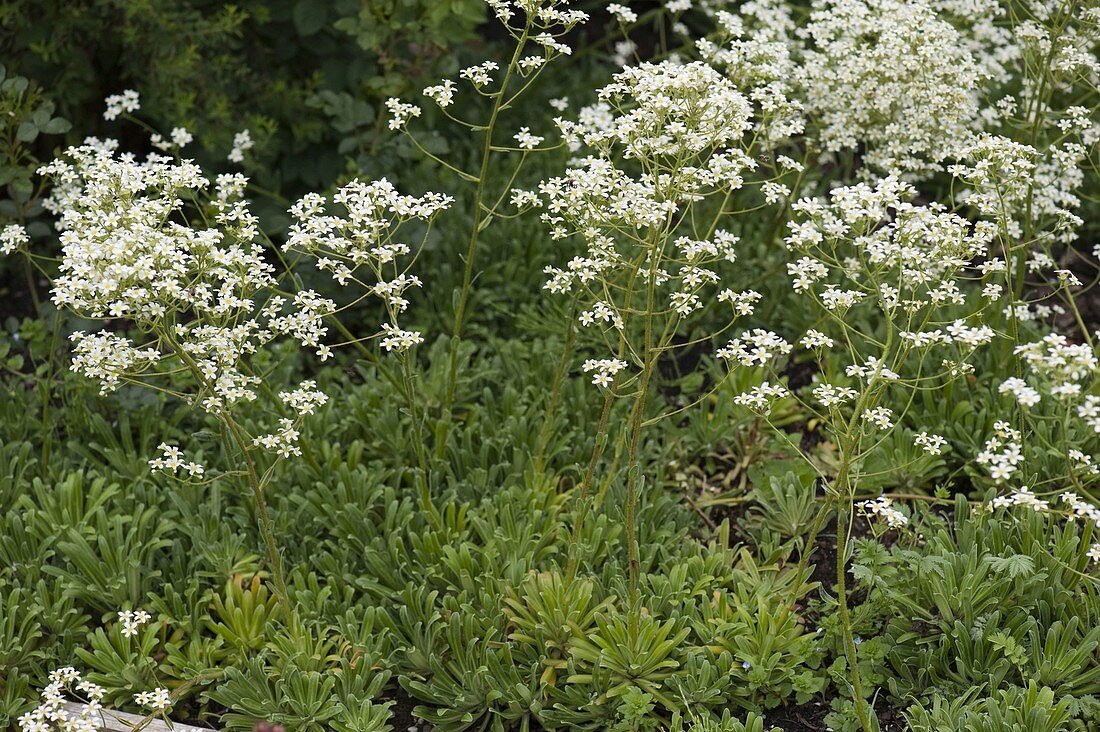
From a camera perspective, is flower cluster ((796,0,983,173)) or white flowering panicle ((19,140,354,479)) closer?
white flowering panicle ((19,140,354,479))

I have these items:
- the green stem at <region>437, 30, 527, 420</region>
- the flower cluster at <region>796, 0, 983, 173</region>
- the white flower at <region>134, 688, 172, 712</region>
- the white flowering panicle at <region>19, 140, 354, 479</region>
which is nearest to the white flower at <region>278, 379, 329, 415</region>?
the white flowering panicle at <region>19, 140, 354, 479</region>

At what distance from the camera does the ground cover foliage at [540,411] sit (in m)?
3.04

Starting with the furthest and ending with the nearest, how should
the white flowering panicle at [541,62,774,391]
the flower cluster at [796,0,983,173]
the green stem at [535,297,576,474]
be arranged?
the flower cluster at [796,0,983,173], the green stem at [535,297,576,474], the white flowering panicle at [541,62,774,391]

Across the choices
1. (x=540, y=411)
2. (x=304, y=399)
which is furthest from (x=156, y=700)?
(x=540, y=411)

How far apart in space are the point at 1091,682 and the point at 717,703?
1.12 metres

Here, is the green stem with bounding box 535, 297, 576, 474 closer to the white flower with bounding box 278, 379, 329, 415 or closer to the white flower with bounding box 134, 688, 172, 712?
the white flower with bounding box 278, 379, 329, 415

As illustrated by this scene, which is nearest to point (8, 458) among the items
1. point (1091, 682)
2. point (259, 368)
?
point (259, 368)

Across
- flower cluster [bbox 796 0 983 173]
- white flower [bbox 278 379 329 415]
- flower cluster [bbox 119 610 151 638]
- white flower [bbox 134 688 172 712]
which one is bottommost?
white flower [bbox 134 688 172 712]

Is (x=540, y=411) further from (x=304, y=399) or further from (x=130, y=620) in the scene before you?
(x=130, y=620)

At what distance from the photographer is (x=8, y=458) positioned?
13.8 ft

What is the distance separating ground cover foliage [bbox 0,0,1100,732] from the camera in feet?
9.97

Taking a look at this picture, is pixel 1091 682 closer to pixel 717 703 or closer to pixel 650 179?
pixel 717 703

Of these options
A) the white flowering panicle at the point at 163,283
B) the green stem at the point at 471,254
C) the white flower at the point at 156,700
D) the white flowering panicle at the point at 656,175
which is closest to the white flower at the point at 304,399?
the white flowering panicle at the point at 163,283

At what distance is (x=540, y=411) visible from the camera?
4445 mm
